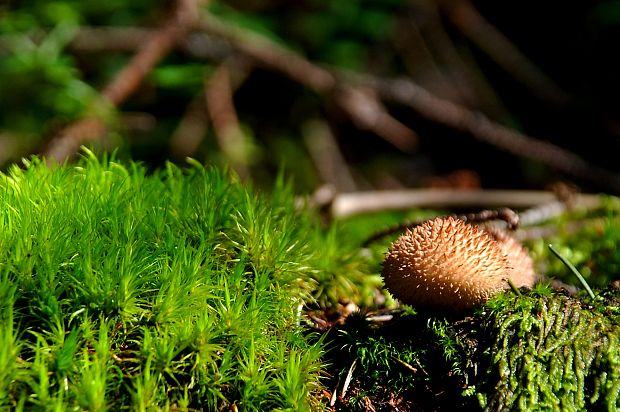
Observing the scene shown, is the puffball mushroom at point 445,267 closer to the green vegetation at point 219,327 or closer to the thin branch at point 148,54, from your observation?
the green vegetation at point 219,327

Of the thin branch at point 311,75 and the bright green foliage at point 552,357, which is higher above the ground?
the bright green foliage at point 552,357

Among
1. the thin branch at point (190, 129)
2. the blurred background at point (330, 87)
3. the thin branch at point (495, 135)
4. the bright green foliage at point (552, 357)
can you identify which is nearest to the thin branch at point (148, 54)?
the blurred background at point (330, 87)

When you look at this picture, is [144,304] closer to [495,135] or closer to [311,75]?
[311,75]

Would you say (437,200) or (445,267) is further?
(437,200)

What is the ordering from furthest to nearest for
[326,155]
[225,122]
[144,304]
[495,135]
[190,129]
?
[326,155] < [190,129] < [225,122] < [495,135] < [144,304]

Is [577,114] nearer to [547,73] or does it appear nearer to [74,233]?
[547,73]

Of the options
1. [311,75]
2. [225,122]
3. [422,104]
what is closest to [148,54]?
[225,122]
